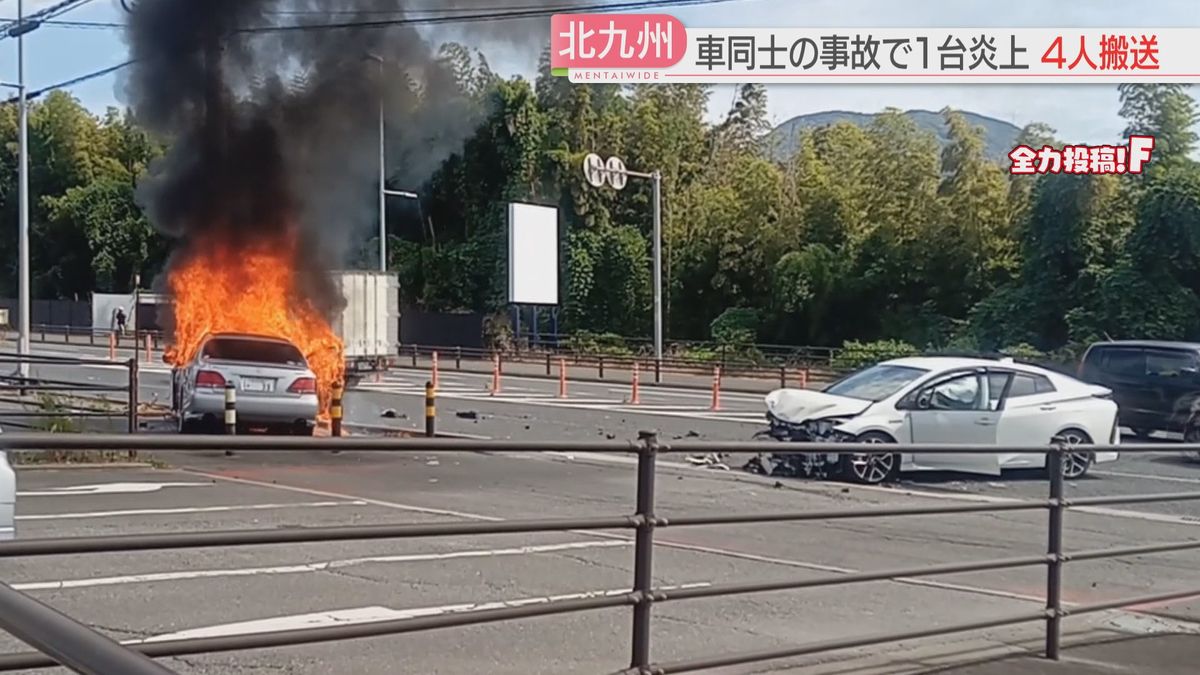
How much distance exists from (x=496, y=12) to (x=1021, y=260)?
87.6ft

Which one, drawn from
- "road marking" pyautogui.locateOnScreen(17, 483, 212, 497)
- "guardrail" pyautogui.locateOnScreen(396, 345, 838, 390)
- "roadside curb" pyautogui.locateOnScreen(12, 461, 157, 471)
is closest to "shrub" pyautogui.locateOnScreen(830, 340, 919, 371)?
"guardrail" pyautogui.locateOnScreen(396, 345, 838, 390)

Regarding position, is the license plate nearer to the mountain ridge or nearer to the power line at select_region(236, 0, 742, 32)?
the power line at select_region(236, 0, 742, 32)

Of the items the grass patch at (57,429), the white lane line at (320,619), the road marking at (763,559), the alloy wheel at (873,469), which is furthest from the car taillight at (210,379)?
the white lane line at (320,619)

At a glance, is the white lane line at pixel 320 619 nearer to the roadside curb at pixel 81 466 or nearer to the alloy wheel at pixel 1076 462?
the roadside curb at pixel 81 466

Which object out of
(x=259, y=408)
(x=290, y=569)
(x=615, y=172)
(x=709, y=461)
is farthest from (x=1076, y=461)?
(x=615, y=172)

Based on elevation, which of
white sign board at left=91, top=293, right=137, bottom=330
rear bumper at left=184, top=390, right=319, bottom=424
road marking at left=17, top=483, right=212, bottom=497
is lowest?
road marking at left=17, top=483, right=212, bottom=497

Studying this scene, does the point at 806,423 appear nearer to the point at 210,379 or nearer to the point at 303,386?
the point at 303,386

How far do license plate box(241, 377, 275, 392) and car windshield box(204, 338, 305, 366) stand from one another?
354 millimetres

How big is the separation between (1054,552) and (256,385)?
542 inches

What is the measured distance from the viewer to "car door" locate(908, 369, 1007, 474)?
14.3m

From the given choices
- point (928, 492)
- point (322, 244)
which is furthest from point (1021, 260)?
point (928, 492)

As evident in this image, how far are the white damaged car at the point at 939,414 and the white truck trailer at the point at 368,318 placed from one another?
1635cm

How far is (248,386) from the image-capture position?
A: 1784 cm

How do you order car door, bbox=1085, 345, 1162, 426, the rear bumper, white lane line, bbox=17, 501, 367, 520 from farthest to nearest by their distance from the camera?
car door, bbox=1085, 345, 1162, 426 < the rear bumper < white lane line, bbox=17, 501, 367, 520
